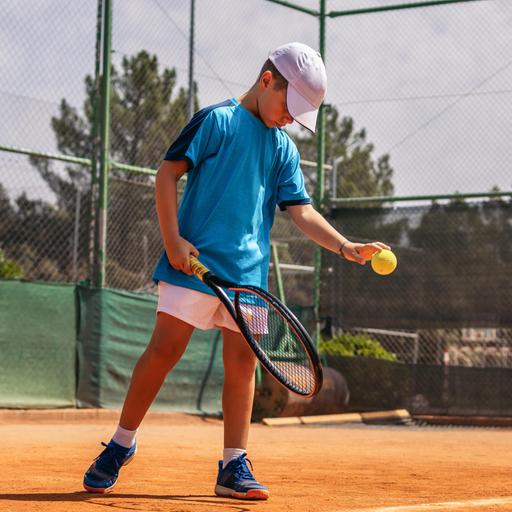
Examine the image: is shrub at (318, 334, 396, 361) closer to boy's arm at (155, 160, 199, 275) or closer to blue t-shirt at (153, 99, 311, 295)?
blue t-shirt at (153, 99, 311, 295)

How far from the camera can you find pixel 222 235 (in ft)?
12.8

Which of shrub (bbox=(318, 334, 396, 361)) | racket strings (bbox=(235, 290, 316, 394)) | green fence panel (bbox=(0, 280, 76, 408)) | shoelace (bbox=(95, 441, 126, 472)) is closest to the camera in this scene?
racket strings (bbox=(235, 290, 316, 394))

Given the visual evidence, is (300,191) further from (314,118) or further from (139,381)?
(139,381)

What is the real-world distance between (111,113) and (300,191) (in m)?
6.30

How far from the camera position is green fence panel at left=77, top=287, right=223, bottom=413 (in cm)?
933

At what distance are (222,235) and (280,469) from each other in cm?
154

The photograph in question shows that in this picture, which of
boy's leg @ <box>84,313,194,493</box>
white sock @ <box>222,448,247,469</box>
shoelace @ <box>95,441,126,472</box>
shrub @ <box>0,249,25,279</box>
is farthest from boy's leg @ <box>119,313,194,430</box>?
shrub @ <box>0,249,25,279</box>

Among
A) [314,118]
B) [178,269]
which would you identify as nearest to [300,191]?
[314,118]

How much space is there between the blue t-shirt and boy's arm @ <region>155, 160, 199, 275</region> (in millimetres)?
44

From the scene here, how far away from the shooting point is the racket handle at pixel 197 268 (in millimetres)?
3730

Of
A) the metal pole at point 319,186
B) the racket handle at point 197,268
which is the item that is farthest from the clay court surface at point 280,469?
the metal pole at point 319,186

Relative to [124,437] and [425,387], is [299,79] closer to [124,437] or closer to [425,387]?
[124,437]

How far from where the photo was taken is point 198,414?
→ 396 inches

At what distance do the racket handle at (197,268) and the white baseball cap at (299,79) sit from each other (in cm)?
61
